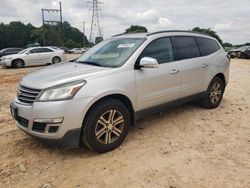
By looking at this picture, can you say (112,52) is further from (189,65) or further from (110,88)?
(189,65)

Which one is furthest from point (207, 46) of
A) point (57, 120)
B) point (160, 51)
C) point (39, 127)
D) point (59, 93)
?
point (39, 127)

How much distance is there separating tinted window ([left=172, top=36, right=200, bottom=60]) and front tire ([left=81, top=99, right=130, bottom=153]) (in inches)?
65.5

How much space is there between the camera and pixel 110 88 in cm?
387

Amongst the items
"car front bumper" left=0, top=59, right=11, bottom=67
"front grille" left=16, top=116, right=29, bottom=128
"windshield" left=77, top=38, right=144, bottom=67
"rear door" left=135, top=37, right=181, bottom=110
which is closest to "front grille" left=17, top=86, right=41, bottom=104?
"front grille" left=16, top=116, right=29, bottom=128

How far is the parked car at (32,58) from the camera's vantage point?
17.8m

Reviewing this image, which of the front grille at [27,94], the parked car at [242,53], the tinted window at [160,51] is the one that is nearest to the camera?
the front grille at [27,94]

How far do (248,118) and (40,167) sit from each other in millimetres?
3986

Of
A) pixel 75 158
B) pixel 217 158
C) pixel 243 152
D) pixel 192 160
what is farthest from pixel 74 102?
pixel 243 152

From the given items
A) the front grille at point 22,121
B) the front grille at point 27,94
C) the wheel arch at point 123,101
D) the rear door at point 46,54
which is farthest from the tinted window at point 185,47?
the rear door at point 46,54

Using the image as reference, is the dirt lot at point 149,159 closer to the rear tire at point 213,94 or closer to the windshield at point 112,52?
the rear tire at point 213,94

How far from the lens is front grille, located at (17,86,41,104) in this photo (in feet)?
12.0

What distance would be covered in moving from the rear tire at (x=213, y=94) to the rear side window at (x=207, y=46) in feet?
1.99

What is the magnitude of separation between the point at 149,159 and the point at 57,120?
1.33 metres

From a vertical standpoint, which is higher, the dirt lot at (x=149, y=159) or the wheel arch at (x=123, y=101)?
the wheel arch at (x=123, y=101)
